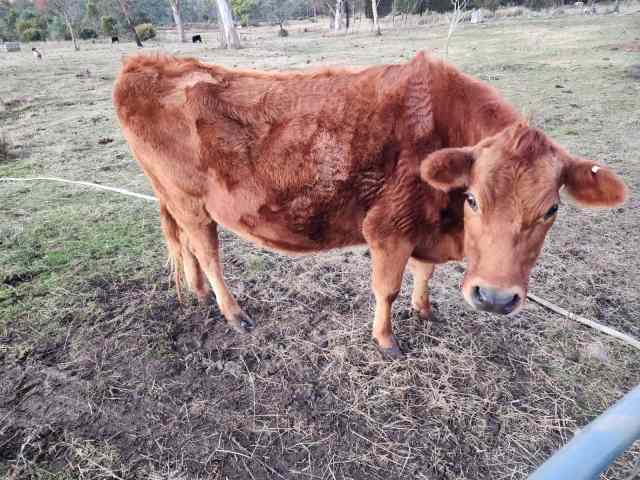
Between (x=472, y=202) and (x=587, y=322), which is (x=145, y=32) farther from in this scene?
(x=587, y=322)

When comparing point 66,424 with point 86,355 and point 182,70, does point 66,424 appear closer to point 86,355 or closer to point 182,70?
point 86,355

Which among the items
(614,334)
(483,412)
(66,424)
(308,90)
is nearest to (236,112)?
(308,90)

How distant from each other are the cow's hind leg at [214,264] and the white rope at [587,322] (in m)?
2.53

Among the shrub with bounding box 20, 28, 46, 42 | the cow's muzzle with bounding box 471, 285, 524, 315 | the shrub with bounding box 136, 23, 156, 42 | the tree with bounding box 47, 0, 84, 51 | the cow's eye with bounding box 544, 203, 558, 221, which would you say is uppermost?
the tree with bounding box 47, 0, 84, 51

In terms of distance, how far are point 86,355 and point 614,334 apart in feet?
13.7

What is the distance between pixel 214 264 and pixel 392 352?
1652mm

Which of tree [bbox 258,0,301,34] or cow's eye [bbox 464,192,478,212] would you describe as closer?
cow's eye [bbox 464,192,478,212]

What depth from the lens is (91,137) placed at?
8.07 meters

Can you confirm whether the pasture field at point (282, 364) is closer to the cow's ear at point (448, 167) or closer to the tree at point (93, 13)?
the cow's ear at point (448, 167)

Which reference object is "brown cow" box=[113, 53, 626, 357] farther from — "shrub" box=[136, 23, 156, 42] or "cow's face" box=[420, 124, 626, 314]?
"shrub" box=[136, 23, 156, 42]

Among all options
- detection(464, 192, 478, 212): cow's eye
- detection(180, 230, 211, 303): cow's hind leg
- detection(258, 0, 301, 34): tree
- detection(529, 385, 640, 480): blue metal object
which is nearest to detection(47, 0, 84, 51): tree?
detection(258, 0, 301, 34): tree

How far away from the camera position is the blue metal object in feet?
2.06

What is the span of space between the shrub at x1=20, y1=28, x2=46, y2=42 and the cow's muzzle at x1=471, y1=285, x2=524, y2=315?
1719 inches

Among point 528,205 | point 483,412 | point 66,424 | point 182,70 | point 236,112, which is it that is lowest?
point 483,412
